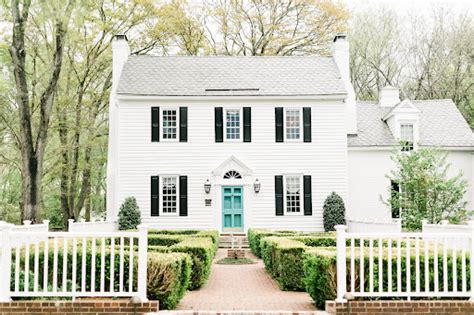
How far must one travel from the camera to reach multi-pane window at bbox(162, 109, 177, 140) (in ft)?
83.5

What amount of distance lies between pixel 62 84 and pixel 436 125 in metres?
20.7

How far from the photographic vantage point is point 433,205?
21812 mm

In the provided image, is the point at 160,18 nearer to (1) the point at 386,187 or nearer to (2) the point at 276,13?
(2) the point at 276,13

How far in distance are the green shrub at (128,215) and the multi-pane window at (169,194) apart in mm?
1341

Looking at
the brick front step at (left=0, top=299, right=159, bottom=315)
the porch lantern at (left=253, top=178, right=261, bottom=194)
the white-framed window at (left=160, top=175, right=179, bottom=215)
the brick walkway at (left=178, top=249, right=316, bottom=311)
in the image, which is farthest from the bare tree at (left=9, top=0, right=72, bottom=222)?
the brick front step at (left=0, top=299, right=159, bottom=315)

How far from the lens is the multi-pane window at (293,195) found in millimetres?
25359

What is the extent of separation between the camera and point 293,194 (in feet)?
83.5

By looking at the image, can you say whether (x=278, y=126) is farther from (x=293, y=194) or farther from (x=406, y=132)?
(x=406, y=132)

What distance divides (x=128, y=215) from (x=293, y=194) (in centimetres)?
739

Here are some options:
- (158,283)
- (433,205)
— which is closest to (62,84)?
(433,205)

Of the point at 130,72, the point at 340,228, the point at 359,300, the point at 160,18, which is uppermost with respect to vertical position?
the point at 160,18

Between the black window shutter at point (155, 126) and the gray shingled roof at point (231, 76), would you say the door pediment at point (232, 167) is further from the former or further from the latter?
the gray shingled roof at point (231, 76)

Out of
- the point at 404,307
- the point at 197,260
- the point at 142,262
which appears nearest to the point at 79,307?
the point at 142,262

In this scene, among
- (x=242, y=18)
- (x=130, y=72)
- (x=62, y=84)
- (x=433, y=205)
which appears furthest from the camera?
(x=242, y=18)
